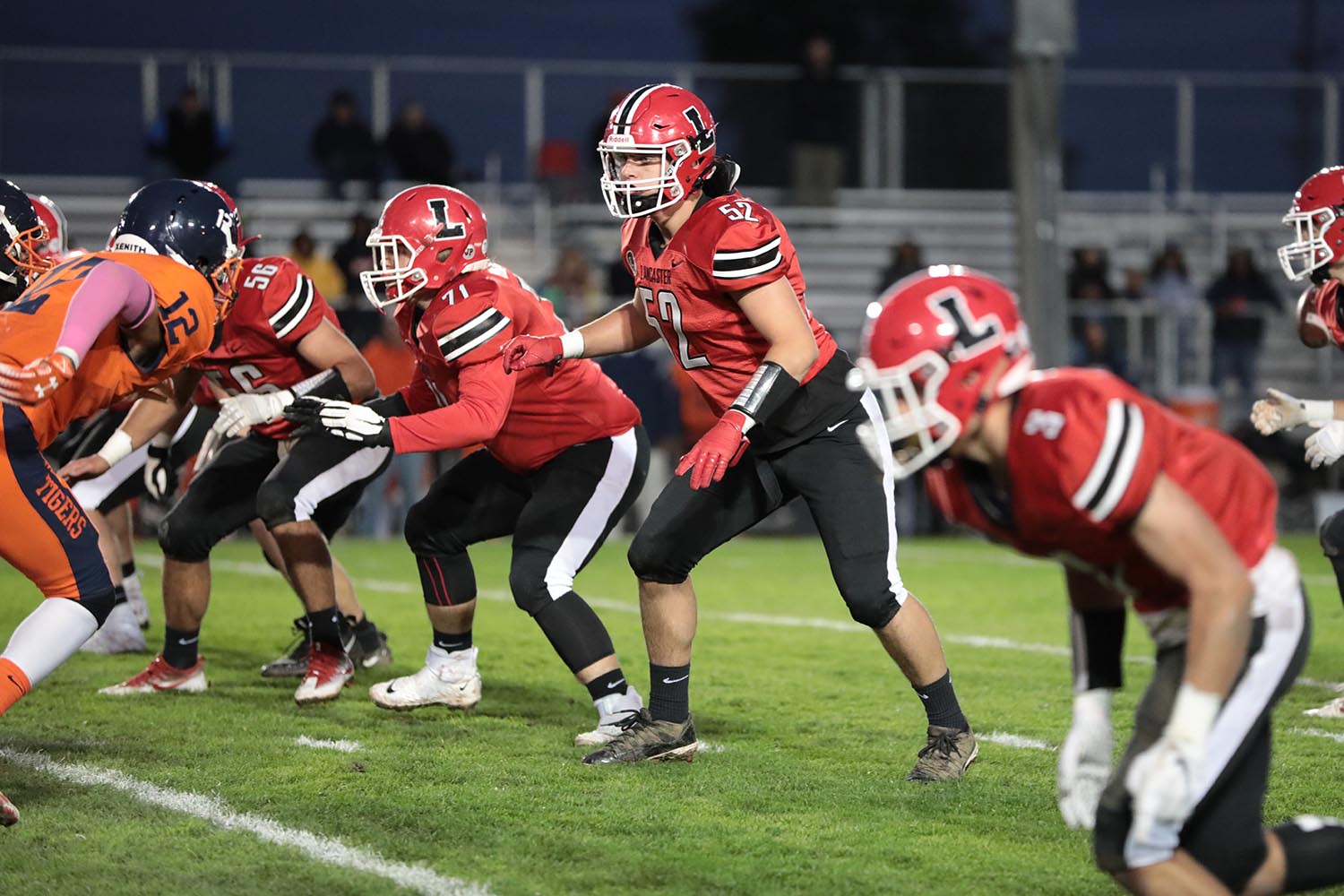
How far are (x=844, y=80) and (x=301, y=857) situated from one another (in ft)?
39.1

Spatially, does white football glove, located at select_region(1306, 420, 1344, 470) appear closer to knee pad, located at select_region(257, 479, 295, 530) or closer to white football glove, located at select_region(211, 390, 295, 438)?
white football glove, located at select_region(211, 390, 295, 438)

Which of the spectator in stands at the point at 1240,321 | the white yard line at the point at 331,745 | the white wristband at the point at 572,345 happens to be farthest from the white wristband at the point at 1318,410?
the spectator in stands at the point at 1240,321

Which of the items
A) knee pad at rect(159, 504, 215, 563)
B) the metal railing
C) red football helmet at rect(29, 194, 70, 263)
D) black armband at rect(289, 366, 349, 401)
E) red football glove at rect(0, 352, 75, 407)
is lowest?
knee pad at rect(159, 504, 215, 563)

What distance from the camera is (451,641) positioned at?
5.18 meters

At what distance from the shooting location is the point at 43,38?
20.5 metres

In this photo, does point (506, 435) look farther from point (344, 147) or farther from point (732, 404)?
point (344, 147)

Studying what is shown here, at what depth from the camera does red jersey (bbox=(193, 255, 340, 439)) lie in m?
5.10

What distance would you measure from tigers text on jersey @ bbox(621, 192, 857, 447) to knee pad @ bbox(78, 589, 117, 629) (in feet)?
5.26

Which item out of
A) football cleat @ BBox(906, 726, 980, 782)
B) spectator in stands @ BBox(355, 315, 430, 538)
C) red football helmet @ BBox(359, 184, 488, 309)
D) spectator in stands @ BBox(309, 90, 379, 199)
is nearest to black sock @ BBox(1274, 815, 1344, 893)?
football cleat @ BBox(906, 726, 980, 782)

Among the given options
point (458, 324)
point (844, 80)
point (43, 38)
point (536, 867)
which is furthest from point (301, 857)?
point (43, 38)

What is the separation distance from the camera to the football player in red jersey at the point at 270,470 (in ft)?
16.9

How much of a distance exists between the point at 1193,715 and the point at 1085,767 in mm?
379

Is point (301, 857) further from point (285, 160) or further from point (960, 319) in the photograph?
point (285, 160)

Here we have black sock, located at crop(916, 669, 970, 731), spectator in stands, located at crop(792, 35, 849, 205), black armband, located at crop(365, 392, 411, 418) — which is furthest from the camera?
spectator in stands, located at crop(792, 35, 849, 205)
